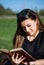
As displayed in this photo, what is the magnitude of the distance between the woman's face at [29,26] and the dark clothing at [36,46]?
0.12m

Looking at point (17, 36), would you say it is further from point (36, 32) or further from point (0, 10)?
point (0, 10)

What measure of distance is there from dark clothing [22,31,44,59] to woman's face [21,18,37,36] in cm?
12

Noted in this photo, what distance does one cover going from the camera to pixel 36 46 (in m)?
4.43

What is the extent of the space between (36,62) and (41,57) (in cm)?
14

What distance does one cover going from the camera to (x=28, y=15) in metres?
4.47

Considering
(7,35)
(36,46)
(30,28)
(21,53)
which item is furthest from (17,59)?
(7,35)

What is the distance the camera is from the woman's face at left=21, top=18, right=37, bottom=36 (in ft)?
14.3

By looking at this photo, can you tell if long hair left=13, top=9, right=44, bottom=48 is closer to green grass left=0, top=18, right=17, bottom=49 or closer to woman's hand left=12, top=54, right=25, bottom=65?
woman's hand left=12, top=54, right=25, bottom=65

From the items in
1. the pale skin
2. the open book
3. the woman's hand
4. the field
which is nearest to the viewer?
the open book

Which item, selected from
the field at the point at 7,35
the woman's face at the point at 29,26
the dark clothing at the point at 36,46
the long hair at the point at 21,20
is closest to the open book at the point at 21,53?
the dark clothing at the point at 36,46

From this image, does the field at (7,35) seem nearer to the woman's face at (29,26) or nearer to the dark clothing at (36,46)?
the dark clothing at (36,46)

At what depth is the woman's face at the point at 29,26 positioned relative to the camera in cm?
437

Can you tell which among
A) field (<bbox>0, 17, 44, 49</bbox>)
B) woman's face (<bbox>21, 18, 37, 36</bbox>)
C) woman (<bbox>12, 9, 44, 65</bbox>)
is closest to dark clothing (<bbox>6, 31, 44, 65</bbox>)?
woman (<bbox>12, 9, 44, 65</bbox>)

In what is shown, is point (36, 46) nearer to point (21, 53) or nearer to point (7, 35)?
point (21, 53)
